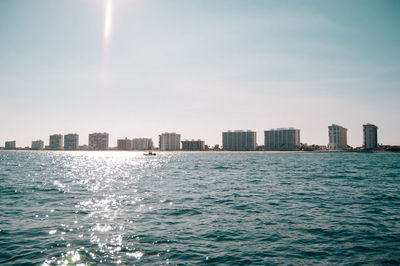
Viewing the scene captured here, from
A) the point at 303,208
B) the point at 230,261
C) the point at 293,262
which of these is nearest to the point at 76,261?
the point at 230,261

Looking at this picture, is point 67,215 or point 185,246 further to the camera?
point 67,215

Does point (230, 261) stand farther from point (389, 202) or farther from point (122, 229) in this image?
point (389, 202)

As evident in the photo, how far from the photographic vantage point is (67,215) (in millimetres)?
22234

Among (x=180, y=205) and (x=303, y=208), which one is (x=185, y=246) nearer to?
(x=180, y=205)

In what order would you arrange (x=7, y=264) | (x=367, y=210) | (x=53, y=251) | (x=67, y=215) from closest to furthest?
(x=7, y=264), (x=53, y=251), (x=67, y=215), (x=367, y=210)

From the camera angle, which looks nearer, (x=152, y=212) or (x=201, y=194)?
(x=152, y=212)

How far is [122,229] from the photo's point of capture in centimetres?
1822

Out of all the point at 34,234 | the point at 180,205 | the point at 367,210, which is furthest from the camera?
the point at 180,205

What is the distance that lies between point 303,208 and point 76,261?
766 inches

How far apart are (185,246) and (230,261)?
297 centimetres

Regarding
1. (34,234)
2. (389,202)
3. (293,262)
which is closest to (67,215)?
(34,234)

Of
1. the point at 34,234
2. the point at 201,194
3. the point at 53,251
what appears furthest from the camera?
the point at 201,194

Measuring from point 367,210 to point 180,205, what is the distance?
16.8 m

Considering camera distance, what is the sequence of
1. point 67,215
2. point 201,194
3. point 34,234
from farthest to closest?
1. point 201,194
2. point 67,215
3. point 34,234
